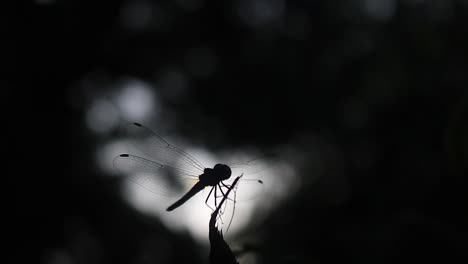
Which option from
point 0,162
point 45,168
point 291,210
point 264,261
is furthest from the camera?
point 291,210

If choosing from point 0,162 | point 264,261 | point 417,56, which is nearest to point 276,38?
point 417,56

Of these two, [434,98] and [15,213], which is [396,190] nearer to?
[434,98]

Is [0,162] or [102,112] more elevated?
[102,112]

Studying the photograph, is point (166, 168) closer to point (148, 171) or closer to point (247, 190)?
point (148, 171)

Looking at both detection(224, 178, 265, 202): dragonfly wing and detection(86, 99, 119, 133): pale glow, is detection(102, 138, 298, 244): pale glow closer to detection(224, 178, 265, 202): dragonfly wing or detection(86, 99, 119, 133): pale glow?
detection(224, 178, 265, 202): dragonfly wing

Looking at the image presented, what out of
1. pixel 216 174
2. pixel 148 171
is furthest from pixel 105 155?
pixel 216 174

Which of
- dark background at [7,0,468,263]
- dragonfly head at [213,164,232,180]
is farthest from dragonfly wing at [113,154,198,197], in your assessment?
dark background at [7,0,468,263]

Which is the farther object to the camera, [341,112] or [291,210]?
[341,112]
